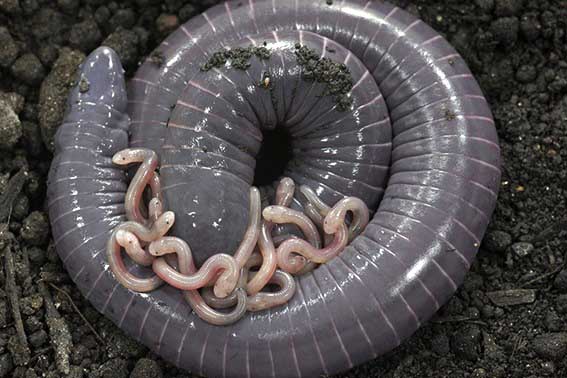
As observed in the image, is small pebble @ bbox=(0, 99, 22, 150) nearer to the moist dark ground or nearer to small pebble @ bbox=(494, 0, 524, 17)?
the moist dark ground

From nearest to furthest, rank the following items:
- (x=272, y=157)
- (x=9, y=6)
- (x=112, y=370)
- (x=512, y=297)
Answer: (x=112, y=370), (x=512, y=297), (x=9, y=6), (x=272, y=157)

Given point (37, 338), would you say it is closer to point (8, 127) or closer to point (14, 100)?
point (8, 127)

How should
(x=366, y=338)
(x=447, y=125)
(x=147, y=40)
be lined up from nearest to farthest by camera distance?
(x=366, y=338) → (x=447, y=125) → (x=147, y=40)

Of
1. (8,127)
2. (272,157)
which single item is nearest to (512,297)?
(272,157)

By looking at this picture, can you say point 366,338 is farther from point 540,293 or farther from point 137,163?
point 137,163

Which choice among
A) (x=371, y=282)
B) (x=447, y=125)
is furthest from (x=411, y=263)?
(x=447, y=125)

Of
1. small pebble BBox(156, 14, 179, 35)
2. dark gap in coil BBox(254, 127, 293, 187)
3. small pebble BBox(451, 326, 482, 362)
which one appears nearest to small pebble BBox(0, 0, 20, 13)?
small pebble BBox(156, 14, 179, 35)
